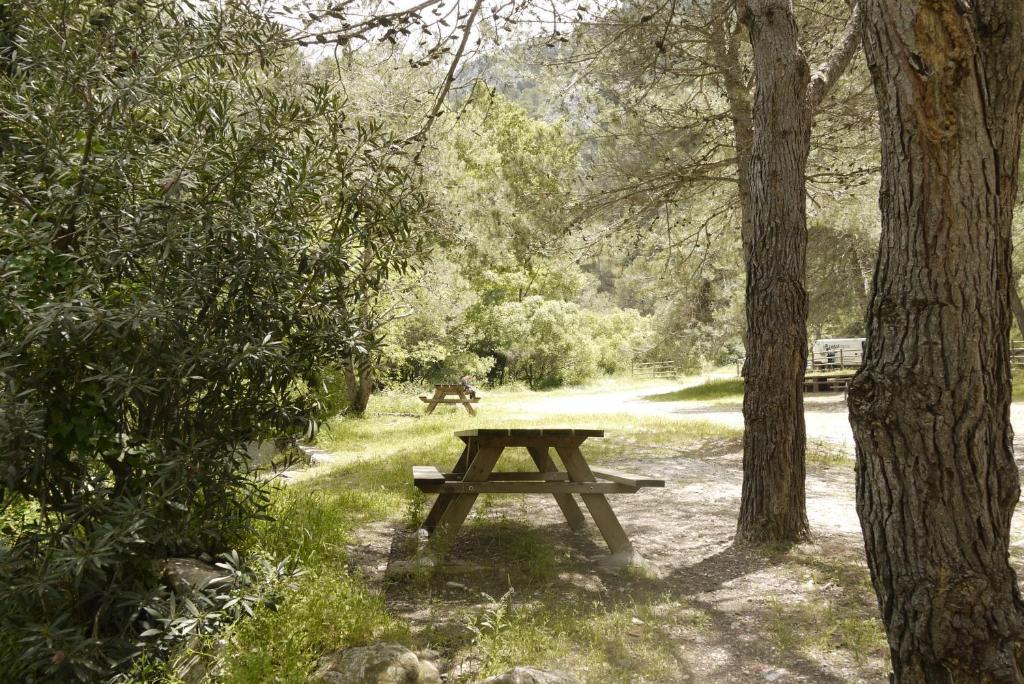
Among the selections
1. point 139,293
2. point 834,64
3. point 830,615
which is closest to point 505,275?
point 834,64

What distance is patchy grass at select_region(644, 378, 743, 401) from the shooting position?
76.1ft

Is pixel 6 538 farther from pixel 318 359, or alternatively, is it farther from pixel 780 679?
pixel 780 679

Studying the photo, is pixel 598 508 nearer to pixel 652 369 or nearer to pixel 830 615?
pixel 830 615

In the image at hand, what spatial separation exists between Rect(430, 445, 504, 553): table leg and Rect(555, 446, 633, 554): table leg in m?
0.48

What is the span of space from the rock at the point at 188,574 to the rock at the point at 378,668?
35.5 inches

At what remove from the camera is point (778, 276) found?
19.4ft

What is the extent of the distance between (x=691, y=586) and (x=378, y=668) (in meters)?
2.57

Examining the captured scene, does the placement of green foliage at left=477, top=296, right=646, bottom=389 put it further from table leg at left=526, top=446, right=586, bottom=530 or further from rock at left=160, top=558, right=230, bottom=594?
rock at left=160, top=558, right=230, bottom=594

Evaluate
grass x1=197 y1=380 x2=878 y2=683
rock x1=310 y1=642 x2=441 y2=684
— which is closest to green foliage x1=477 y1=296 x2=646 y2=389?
grass x1=197 y1=380 x2=878 y2=683

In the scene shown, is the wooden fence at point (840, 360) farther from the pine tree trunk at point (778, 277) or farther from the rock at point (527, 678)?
the rock at point (527, 678)

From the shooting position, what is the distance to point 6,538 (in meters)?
5.23

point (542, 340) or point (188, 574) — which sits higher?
point (542, 340)

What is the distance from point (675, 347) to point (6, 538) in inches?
735

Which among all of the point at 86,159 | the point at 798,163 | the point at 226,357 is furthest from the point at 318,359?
the point at 798,163
